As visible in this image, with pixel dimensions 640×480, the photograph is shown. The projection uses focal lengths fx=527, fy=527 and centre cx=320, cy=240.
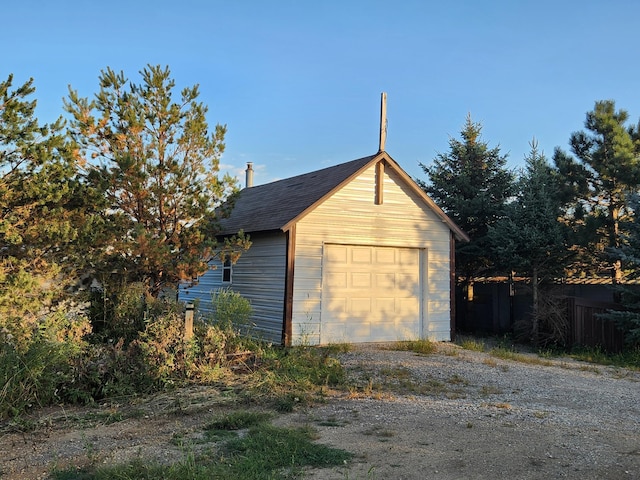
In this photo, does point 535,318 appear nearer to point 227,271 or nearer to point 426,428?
point 227,271

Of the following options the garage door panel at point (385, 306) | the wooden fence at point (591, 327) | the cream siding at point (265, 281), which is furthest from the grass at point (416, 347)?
the wooden fence at point (591, 327)

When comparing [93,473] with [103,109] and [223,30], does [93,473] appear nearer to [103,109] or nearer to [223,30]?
[103,109]

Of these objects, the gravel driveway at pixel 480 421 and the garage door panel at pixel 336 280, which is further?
the garage door panel at pixel 336 280

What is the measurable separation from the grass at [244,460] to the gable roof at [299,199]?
261 inches

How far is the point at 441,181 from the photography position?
18859mm

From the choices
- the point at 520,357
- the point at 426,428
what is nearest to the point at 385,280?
the point at 520,357

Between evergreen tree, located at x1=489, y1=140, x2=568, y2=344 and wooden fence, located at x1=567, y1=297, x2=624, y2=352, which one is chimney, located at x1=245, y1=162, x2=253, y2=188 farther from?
wooden fence, located at x1=567, y1=297, x2=624, y2=352

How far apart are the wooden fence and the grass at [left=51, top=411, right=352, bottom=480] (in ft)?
32.4

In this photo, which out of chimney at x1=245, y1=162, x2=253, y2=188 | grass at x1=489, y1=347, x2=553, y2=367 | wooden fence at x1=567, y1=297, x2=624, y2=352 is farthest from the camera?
chimney at x1=245, y1=162, x2=253, y2=188

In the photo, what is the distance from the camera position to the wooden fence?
1276 centimetres

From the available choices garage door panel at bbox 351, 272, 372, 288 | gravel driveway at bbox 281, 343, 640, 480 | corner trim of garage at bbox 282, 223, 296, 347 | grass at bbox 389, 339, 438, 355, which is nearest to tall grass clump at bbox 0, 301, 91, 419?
gravel driveway at bbox 281, 343, 640, 480

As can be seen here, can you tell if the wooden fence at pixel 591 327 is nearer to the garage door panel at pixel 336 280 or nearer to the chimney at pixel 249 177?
the garage door panel at pixel 336 280

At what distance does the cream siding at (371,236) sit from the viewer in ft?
39.6

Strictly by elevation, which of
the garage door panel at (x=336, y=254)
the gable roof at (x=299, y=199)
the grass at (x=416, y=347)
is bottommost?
the grass at (x=416, y=347)
